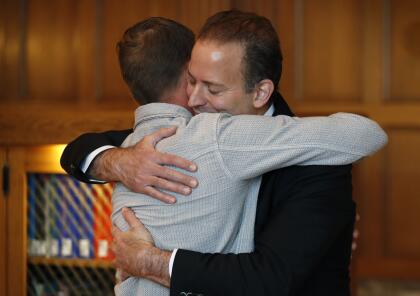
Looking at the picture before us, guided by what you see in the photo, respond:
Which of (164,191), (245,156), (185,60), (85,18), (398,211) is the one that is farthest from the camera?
(398,211)

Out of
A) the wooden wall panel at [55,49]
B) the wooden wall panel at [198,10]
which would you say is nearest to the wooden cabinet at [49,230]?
the wooden wall panel at [55,49]

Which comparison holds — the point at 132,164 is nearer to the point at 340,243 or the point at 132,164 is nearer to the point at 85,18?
the point at 340,243

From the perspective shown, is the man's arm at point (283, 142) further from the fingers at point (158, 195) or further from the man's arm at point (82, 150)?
the man's arm at point (82, 150)

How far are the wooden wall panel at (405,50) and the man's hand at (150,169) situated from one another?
285cm

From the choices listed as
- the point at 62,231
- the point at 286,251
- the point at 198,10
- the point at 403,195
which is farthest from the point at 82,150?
the point at 403,195

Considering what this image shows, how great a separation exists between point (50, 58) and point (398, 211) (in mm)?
2117

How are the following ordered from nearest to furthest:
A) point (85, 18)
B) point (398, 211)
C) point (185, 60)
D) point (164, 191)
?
1. point (164, 191)
2. point (185, 60)
3. point (85, 18)
4. point (398, 211)

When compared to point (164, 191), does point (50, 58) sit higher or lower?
higher

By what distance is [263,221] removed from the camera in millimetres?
1542

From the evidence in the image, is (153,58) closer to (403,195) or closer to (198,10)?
(198,10)

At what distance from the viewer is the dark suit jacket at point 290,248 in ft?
4.73

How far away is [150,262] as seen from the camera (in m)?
1.49

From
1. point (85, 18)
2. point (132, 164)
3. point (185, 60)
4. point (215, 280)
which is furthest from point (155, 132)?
point (85, 18)

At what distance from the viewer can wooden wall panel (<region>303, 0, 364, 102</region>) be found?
13.6ft
